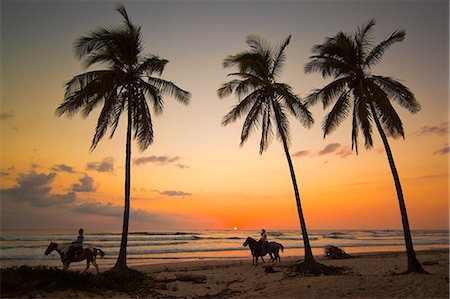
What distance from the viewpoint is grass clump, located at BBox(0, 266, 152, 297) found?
9156 mm

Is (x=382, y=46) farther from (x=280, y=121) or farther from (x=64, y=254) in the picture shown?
(x=64, y=254)

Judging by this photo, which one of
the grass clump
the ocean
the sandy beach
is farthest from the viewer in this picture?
the ocean

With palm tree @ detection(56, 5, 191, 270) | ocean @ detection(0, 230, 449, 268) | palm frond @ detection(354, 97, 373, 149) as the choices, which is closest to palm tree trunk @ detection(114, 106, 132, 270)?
palm tree @ detection(56, 5, 191, 270)

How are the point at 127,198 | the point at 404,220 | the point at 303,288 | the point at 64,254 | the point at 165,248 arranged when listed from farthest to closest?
the point at 165,248
the point at 127,198
the point at 64,254
the point at 404,220
the point at 303,288

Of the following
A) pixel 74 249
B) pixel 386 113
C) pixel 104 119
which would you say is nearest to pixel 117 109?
pixel 104 119

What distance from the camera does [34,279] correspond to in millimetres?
9844

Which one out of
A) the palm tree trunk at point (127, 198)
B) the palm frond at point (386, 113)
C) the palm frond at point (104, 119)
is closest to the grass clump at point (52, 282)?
the palm tree trunk at point (127, 198)

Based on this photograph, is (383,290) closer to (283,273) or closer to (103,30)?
(283,273)

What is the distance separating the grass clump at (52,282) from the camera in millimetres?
9156

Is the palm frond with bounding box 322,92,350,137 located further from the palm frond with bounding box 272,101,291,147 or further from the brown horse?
the brown horse

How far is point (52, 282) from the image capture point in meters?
9.88

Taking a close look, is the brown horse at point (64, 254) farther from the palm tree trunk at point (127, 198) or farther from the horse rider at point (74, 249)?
the palm tree trunk at point (127, 198)

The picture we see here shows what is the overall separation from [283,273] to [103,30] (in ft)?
53.9

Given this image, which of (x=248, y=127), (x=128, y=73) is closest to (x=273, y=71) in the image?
(x=248, y=127)
